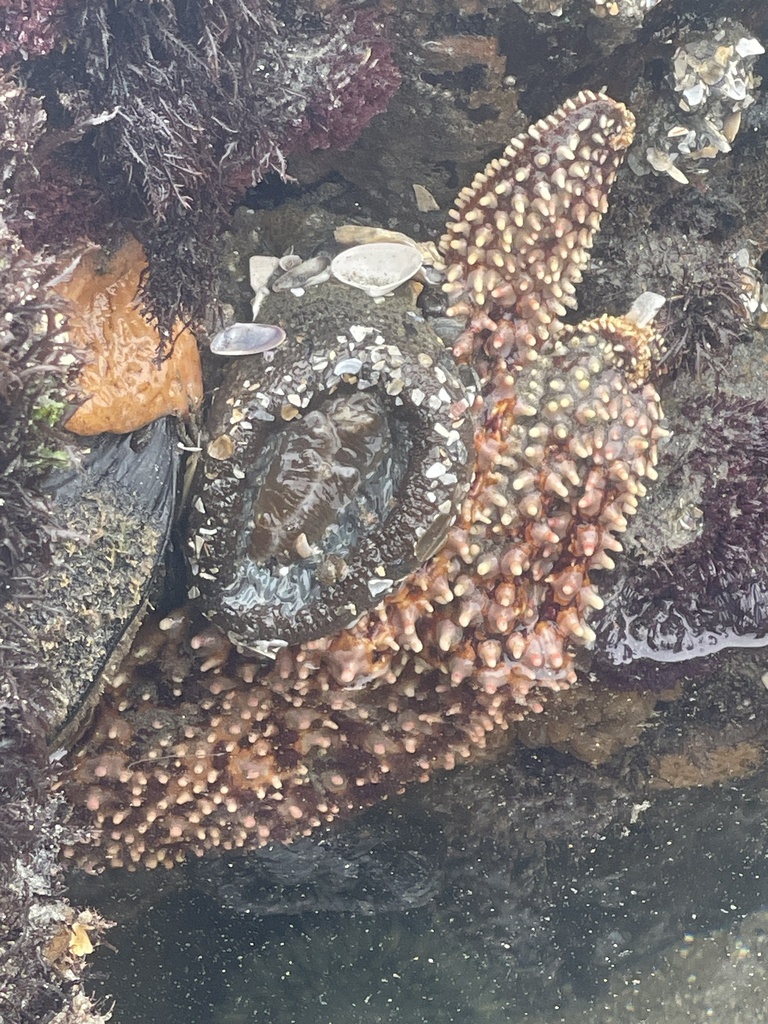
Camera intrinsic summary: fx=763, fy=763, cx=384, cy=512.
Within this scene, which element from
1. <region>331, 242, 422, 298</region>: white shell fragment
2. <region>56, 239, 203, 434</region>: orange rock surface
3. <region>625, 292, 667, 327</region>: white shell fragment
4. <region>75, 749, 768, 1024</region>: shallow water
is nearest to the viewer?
<region>56, 239, 203, 434</region>: orange rock surface

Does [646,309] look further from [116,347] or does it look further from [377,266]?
[116,347]

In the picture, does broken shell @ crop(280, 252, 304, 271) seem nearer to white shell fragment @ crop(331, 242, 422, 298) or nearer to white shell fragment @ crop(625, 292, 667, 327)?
white shell fragment @ crop(331, 242, 422, 298)

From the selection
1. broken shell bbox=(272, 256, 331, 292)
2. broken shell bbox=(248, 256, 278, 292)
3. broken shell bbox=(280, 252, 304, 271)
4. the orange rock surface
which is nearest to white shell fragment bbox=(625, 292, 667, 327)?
broken shell bbox=(272, 256, 331, 292)

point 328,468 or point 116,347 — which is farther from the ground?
point 116,347

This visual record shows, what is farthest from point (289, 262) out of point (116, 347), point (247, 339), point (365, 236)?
point (116, 347)

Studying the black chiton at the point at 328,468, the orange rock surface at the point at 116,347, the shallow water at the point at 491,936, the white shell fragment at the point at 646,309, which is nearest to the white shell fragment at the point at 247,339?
the black chiton at the point at 328,468
